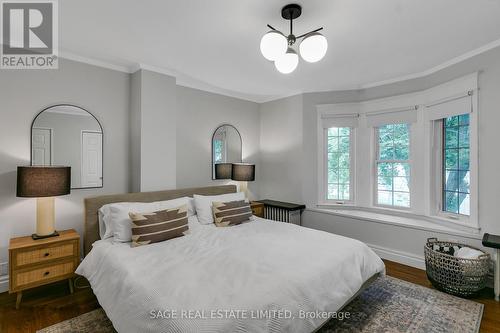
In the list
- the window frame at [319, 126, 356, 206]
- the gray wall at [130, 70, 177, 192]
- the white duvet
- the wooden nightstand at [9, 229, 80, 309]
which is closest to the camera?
the white duvet

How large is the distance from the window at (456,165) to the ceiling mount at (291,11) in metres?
2.52

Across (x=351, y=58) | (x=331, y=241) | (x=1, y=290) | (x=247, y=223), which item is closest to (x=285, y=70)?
(x=351, y=58)

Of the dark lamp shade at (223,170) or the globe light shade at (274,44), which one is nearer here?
the globe light shade at (274,44)

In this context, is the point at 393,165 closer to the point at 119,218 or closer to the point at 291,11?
the point at 291,11

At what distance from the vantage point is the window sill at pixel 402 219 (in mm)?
2902

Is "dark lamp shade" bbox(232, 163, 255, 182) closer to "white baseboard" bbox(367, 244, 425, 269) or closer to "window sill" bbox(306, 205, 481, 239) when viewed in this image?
"window sill" bbox(306, 205, 481, 239)

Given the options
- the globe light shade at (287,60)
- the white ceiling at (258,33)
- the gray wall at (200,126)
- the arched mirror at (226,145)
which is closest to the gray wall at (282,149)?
the gray wall at (200,126)

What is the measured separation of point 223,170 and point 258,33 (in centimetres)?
232

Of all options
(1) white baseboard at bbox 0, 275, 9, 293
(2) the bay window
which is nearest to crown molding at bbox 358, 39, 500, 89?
(2) the bay window

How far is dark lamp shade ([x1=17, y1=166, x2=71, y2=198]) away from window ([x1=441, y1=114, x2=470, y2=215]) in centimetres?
453

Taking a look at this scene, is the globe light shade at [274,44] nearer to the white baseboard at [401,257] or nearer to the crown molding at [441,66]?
the crown molding at [441,66]

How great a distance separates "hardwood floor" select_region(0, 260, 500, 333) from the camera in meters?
2.07

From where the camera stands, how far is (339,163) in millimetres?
4160

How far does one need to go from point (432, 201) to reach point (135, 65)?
4302mm
